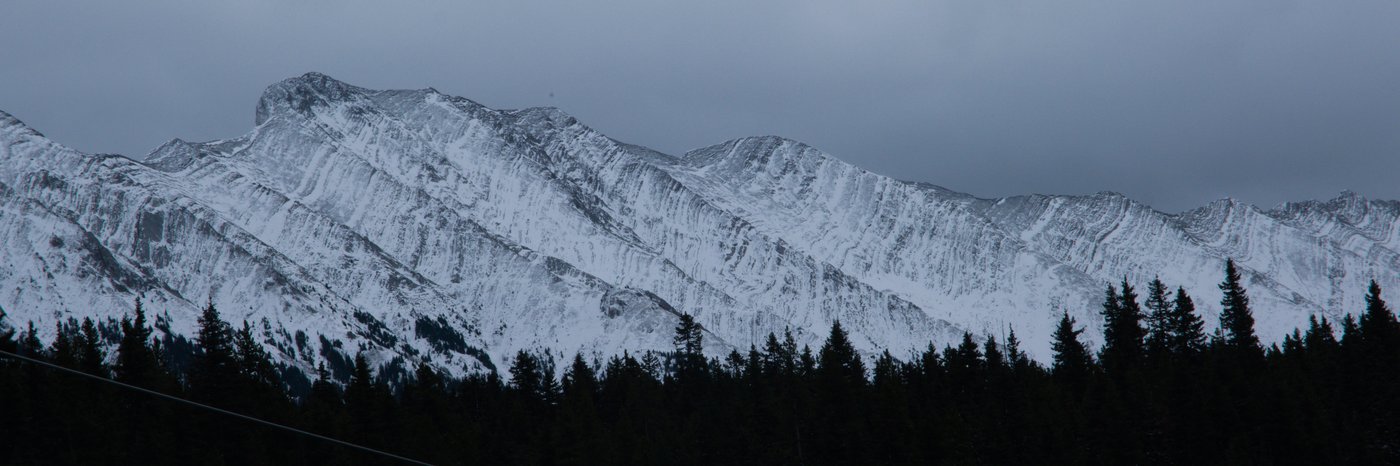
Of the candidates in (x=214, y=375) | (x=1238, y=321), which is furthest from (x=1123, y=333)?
(x=214, y=375)

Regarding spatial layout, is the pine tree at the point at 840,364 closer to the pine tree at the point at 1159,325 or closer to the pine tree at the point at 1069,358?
the pine tree at the point at 1069,358

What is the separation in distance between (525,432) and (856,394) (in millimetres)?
27594

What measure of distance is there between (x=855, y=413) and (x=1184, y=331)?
30318mm

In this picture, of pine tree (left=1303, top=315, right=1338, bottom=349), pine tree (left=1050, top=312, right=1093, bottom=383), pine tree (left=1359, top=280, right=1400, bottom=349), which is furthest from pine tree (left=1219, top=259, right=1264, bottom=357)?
pine tree (left=1050, top=312, right=1093, bottom=383)

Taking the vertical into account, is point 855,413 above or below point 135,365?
above

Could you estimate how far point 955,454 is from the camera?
72.2 metres

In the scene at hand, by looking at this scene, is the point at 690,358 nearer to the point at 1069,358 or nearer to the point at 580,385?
the point at 580,385

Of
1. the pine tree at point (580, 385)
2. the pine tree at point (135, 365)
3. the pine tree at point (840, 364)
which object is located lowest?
the pine tree at point (135, 365)

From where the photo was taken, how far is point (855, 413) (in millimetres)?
81000

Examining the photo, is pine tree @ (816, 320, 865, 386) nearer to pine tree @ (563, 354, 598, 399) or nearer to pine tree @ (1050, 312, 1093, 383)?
pine tree @ (1050, 312, 1093, 383)

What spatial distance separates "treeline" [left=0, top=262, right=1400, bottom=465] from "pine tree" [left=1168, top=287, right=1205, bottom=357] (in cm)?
16

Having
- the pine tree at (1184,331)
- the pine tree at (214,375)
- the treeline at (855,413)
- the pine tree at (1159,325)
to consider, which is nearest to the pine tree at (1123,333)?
the treeline at (855,413)

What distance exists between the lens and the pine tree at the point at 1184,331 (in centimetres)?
9519

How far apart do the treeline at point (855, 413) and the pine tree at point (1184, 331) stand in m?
0.16
